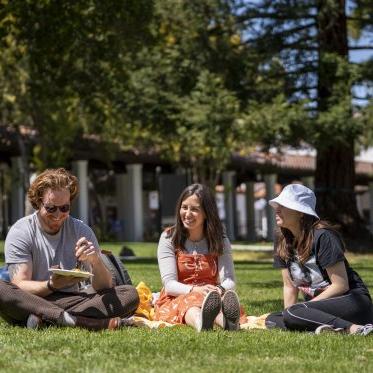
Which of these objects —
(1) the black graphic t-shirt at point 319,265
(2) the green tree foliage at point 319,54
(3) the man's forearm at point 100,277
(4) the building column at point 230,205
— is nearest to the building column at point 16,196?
(4) the building column at point 230,205

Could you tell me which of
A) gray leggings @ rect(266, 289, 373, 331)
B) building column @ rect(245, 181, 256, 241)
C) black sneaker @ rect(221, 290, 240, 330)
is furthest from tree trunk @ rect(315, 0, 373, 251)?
building column @ rect(245, 181, 256, 241)

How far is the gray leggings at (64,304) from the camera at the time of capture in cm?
726

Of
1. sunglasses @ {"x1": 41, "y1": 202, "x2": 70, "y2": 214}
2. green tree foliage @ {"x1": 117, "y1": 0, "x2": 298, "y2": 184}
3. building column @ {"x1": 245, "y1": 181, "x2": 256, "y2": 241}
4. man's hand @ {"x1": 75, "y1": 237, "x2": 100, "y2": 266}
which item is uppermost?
green tree foliage @ {"x1": 117, "y1": 0, "x2": 298, "y2": 184}

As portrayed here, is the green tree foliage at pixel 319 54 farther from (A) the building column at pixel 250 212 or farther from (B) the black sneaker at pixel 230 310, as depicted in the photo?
(A) the building column at pixel 250 212

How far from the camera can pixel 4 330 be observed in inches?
284

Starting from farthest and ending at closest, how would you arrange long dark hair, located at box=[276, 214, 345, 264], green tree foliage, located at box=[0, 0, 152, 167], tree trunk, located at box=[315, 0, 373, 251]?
tree trunk, located at box=[315, 0, 373, 251], green tree foliage, located at box=[0, 0, 152, 167], long dark hair, located at box=[276, 214, 345, 264]

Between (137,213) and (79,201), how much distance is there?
373cm

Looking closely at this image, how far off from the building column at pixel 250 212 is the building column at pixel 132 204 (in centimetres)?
731

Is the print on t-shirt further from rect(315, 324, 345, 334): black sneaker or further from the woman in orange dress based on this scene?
the woman in orange dress

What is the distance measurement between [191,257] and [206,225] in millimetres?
303

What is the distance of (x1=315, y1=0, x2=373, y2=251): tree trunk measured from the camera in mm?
23750

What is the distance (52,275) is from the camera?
7.11m

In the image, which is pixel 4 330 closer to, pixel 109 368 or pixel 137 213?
pixel 109 368

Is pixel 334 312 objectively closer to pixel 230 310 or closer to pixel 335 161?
pixel 230 310
